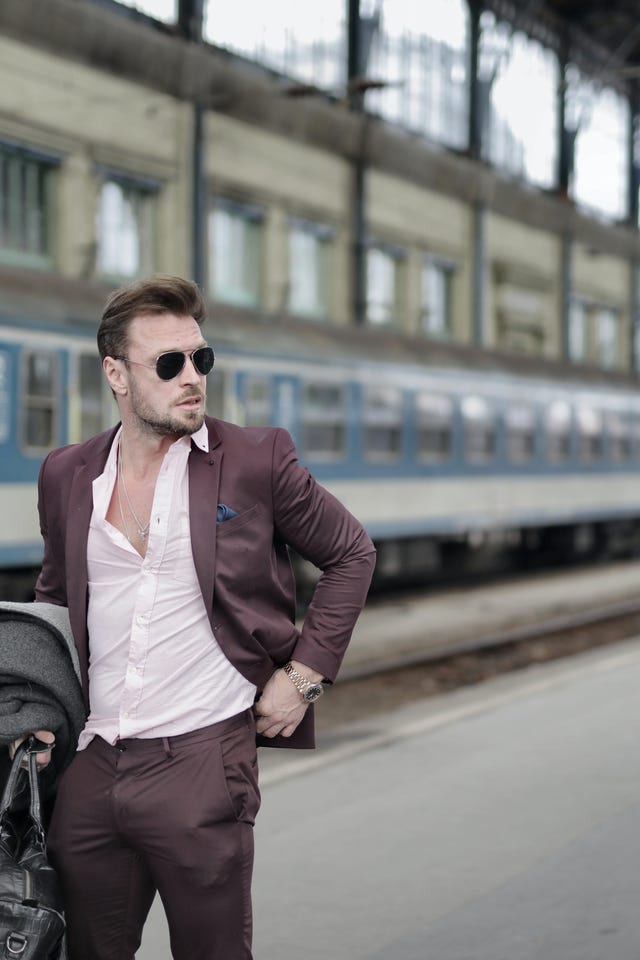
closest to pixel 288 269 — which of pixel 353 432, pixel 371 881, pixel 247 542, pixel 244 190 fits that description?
pixel 244 190

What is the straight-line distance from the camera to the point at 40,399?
492 inches

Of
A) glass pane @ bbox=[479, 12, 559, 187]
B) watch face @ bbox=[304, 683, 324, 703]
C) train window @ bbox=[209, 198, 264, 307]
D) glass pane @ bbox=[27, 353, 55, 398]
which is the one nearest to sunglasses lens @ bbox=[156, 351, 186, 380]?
watch face @ bbox=[304, 683, 324, 703]

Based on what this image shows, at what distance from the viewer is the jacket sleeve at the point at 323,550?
302cm

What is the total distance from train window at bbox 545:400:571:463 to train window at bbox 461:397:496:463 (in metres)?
2.16

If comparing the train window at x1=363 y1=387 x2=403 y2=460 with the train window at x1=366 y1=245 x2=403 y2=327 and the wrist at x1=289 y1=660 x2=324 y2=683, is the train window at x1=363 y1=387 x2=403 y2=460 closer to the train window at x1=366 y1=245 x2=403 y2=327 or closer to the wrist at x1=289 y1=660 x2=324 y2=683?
the train window at x1=366 y1=245 x2=403 y2=327

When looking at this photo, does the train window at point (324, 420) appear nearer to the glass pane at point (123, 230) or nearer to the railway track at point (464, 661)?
the railway track at point (464, 661)

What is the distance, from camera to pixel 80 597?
2.99 metres

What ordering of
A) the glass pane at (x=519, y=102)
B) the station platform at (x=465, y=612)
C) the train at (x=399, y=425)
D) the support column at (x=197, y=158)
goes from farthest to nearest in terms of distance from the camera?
the glass pane at (x=519, y=102) < the support column at (x=197, y=158) < the station platform at (x=465, y=612) < the train at (x=399, y=425)

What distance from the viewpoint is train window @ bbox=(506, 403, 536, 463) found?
2119 centimetres

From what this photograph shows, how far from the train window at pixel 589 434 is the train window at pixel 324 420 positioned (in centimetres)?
776

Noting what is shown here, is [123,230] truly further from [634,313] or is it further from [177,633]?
[634,313]

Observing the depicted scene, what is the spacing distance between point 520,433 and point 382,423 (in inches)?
174

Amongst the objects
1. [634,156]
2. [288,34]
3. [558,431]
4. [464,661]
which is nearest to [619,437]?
[558,431]

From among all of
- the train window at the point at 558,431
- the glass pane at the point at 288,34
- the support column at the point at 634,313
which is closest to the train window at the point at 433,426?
the train window at the point at 558,431
